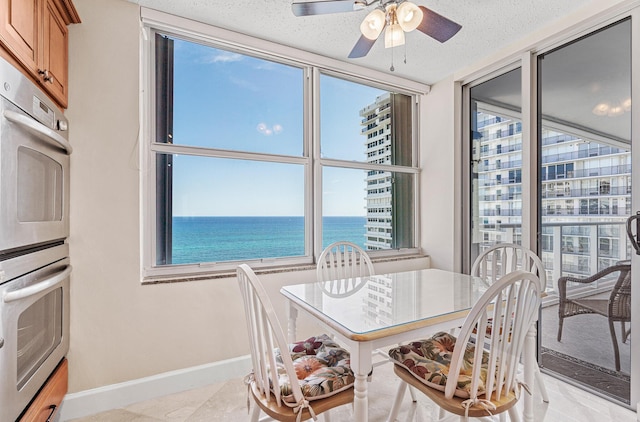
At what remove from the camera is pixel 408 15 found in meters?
1.46

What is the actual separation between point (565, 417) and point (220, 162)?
2.67 m

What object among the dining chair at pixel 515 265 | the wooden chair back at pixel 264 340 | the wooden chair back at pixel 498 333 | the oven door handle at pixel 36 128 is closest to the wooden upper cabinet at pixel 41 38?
the oven door handle at pixel 36 128

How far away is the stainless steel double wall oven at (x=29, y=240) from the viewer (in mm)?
1141

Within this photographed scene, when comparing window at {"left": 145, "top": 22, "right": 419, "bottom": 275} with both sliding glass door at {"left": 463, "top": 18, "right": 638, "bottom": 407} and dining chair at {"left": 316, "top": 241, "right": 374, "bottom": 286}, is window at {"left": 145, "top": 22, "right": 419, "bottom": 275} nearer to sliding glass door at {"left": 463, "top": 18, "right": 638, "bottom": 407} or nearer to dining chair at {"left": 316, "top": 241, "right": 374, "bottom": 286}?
dining chair at {"left": 316, "top": 241, "right": 374, "bottom": 286}

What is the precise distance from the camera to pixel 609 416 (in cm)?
177

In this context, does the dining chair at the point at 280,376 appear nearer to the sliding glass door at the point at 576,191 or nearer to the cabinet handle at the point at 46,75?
the cabinet handle at the point at 46,75

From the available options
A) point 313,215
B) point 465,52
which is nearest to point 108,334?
point 313,215

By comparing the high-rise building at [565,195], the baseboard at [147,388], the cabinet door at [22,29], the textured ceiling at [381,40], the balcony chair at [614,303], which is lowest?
the baseboard at [147,388]

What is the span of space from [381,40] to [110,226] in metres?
2.24

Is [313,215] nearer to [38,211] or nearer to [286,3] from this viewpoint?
[286,3]

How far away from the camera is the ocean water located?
90.0 inches

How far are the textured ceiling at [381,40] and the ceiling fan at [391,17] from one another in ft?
1.51

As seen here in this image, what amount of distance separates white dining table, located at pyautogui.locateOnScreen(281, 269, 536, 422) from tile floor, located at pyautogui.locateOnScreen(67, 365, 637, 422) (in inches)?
21.3

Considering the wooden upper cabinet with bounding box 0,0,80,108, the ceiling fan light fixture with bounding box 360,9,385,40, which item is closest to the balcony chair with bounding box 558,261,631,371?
the ceiling fan light fixture with bounding box 360,9,385,40
